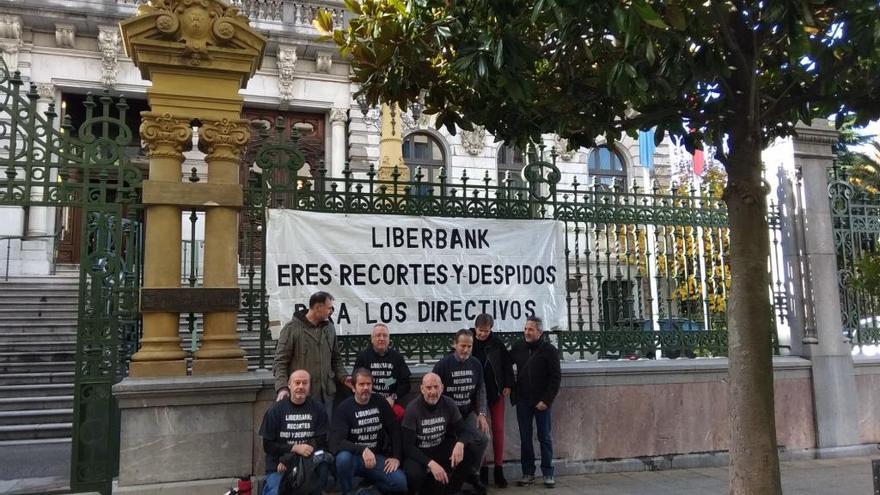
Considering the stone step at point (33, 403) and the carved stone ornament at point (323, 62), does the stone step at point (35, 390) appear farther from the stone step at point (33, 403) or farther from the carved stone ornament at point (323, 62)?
the carved stone ornament at point (323, 62)

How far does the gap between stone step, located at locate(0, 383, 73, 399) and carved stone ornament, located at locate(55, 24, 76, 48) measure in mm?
9753

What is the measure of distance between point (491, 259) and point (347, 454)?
2.89m

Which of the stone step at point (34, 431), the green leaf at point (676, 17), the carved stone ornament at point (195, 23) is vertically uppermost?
the carved stone ornament at point (195, 23)

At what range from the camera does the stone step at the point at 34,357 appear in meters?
10.5

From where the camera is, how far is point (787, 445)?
27.4ft

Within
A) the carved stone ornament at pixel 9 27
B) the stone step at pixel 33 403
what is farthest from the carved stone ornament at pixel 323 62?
the stone step at pixel 33 403

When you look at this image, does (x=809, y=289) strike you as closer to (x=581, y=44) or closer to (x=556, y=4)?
(x=581, y=44)

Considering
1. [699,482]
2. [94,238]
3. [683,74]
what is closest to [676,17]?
[683,74]

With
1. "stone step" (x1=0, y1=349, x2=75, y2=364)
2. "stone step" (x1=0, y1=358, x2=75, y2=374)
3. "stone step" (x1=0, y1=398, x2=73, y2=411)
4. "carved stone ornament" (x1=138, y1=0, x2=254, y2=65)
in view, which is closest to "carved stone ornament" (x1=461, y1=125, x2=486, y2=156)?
"stone step" (x1=0, y1=349, x2=75, y2=364)

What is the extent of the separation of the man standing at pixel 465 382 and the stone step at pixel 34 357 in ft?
25.1

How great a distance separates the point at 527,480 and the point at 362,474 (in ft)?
6.80

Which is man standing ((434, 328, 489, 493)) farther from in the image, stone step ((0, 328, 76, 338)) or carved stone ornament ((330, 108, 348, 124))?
carved stone ornament ((330, 108, 348, 124))

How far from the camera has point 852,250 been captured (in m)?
9.18

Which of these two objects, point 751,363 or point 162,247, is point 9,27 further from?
point 751,363
